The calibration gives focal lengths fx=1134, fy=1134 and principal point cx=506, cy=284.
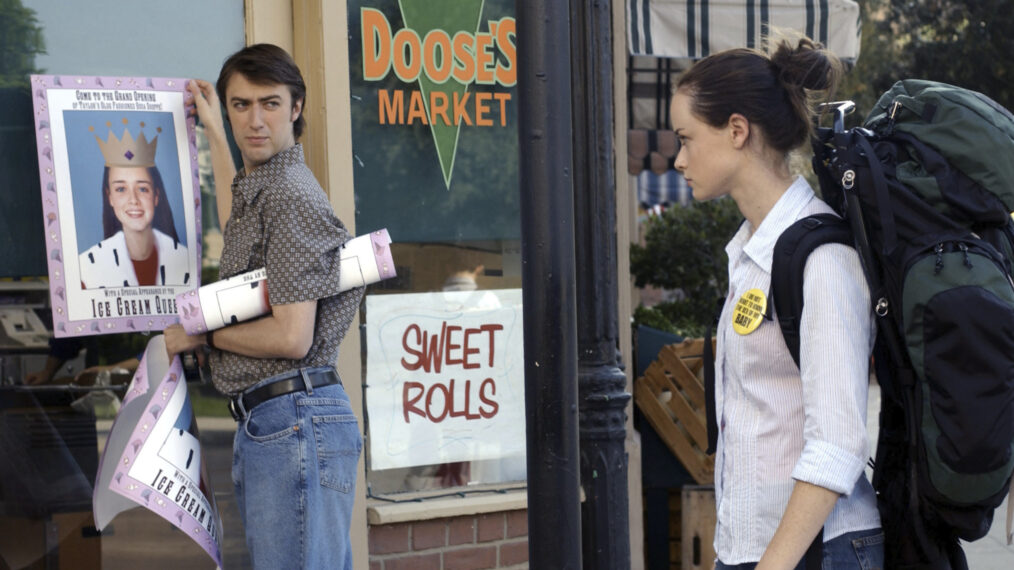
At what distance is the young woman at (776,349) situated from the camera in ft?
6.23

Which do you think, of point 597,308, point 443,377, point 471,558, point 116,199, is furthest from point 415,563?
point 116,199

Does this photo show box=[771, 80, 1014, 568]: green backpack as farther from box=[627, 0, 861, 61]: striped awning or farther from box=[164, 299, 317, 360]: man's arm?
box=[627, 0, 861, 61]: striped awning

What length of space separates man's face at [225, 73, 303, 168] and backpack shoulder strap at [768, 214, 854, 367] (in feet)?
5.13

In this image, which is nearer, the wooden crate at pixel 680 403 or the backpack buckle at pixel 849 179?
the backpack buckle at pixel 849 179

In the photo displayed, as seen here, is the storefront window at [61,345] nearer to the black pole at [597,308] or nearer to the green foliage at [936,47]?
the black pole at [597,308]

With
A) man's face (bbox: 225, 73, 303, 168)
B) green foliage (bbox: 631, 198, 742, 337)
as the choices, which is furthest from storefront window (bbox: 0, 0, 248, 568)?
green foliage (bbox: 631, 198, 742, 337)

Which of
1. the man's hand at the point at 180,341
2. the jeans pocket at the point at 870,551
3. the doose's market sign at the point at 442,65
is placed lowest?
the jeans pocket at the point at 870,551

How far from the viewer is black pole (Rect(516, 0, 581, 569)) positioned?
2.36 metres

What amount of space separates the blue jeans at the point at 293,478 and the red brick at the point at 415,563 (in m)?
1.29

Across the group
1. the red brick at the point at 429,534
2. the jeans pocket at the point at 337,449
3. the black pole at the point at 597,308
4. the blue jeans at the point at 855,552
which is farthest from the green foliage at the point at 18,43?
the blue jeans at the point at 855,552

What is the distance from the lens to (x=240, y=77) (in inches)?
122

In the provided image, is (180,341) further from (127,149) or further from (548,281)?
(548,281)

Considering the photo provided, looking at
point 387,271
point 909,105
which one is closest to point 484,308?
point 387,271

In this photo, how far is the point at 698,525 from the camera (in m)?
5.06
